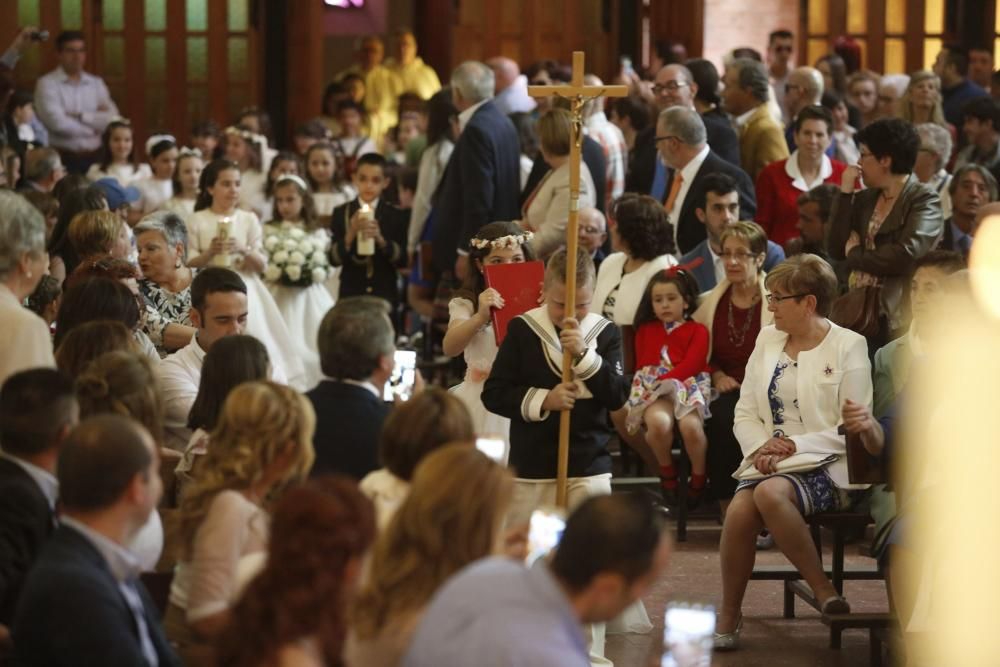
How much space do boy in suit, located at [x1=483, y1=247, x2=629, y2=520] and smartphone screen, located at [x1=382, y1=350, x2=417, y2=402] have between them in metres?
0.54

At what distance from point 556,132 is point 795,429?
2.87 meters

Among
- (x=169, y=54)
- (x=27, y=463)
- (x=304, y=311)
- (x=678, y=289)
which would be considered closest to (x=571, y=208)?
(x=678, y=289)

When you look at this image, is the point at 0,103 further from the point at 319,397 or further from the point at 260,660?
the point at 260,660

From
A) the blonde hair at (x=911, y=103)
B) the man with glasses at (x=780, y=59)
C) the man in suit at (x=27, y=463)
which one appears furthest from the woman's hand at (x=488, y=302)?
the man with glasses at (x=780, y=59)

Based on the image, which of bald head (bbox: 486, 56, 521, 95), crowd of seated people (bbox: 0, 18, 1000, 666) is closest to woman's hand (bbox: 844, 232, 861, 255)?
crowd of seated people (bbox: 0, 18, 1000, 666)

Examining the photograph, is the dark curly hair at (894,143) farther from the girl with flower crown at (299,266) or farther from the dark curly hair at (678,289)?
the girl with flower crown at (299,266)

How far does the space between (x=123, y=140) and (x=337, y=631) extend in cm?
939

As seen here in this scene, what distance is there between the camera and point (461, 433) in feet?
13.9

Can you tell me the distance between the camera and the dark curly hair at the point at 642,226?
8125mm

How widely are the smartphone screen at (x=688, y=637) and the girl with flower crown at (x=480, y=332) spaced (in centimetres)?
337

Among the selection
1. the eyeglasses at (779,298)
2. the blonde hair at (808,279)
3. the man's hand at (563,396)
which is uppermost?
the blonde hair at (808,279)

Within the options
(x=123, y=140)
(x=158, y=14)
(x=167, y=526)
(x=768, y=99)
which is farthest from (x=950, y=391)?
(x=158, y=14)

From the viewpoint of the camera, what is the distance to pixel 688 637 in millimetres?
3406

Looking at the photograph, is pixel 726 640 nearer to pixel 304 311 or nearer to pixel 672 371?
pixel 672 371
